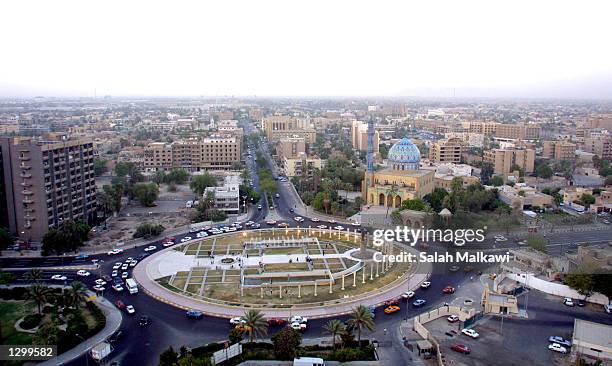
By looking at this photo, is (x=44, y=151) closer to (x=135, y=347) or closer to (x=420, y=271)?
(x=135, y=347)

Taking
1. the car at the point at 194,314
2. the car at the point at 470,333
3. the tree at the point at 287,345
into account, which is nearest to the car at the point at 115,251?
the car at the point at 194,314

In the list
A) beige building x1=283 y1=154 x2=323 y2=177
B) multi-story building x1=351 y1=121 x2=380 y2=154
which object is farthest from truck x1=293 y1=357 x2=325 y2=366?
multi-story building x1=351 y1=121 x2=380 y2=154

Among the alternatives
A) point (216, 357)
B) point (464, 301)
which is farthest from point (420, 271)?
point (216, 357)

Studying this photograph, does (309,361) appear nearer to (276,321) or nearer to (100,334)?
(276,321)

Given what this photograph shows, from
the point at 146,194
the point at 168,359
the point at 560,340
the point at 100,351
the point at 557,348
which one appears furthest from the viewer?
the point at 146,194

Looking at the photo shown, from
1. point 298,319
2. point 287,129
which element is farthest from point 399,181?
point 287,129

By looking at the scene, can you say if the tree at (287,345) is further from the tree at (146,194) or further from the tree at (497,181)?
the tree at (497,181)

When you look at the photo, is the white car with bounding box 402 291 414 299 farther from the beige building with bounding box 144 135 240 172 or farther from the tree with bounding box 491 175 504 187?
the beige building with bounding box 144 135 240 172
